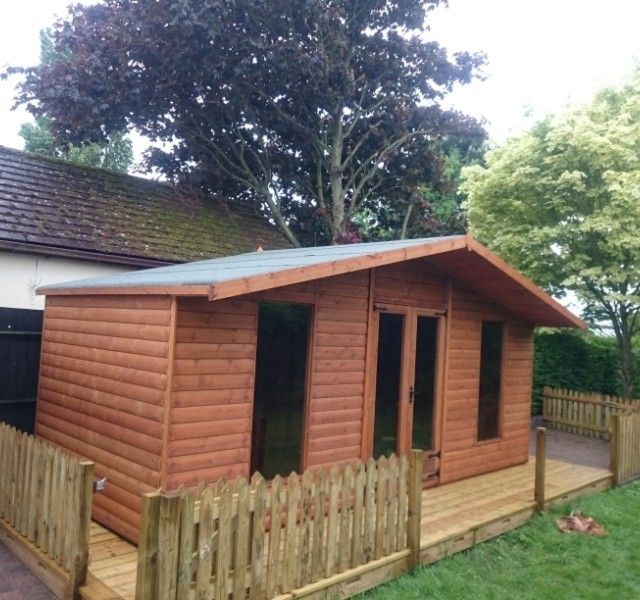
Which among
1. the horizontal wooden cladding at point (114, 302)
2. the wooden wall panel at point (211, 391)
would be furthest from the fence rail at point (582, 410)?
the horizontal wooden cladding at point (114, 302)

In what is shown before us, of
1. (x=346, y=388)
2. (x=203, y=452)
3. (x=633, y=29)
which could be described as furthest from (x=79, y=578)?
(x=633, y=29)

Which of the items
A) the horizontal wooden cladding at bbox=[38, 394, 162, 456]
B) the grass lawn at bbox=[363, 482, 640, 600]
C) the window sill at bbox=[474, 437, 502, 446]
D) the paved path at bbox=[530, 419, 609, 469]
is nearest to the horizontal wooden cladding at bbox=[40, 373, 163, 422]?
the horizontal wooden cladding at bbox=[38, 394, 162, 456]

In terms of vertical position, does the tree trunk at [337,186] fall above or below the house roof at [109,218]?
above

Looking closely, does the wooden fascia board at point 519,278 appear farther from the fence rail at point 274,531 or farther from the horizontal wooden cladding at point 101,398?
the horizontal wooden cladding at point 101,398

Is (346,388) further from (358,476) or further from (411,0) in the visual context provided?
(411,0)

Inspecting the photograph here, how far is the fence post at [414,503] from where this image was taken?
5.41 m

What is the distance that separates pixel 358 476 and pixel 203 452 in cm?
143

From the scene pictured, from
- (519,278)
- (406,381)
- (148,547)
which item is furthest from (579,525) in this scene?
(148,547)

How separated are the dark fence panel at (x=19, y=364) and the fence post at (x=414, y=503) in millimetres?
5448

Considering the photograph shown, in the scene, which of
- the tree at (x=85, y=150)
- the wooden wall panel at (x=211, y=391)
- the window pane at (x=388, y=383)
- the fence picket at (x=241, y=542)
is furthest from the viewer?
the tree at (x=85, y=150)

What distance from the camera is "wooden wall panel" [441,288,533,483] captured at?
8.12m

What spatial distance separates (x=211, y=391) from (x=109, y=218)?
6.02 meters

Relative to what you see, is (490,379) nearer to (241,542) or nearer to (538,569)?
(538,569)

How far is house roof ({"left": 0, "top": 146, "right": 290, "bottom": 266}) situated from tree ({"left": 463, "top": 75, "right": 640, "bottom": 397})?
5362mm
